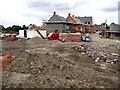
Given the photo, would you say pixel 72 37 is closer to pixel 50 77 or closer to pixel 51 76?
pixel 51 76

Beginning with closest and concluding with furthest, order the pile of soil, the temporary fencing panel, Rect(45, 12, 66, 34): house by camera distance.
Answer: the pile of soil < the temporary fencing panel < Rect(45, 12, 66, 34): house

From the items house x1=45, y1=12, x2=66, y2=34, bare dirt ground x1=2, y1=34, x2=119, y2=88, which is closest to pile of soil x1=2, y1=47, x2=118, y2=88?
bare dirt ground x1=2, y1=34, x2=119, y2=88

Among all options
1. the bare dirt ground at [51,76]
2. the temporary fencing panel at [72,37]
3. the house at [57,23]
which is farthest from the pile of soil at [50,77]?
the house at [57,23]

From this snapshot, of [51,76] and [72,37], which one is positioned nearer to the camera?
[51,76]

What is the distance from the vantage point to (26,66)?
1320 centimetres

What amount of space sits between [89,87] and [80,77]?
1.23 m

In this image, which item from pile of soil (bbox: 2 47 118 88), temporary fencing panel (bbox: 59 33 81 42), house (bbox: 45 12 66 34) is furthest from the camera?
house (bbox: 45 12 66 34)

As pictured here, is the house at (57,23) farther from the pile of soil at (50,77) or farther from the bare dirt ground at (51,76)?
the pile of soil at (50,77)

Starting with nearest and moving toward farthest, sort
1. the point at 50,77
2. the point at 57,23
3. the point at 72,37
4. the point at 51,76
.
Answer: the point at 50,77 → the point at 51,76 → the point at 72,37 → the point at 57,23

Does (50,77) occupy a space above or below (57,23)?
below

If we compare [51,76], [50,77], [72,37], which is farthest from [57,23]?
[50,77]

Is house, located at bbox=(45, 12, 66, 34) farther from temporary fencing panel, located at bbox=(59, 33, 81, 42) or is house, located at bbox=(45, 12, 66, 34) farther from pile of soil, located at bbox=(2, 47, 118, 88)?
pile of soil, located at bbox=(2, 47, 118, 88)

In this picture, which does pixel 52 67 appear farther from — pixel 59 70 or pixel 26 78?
pixel 26 78

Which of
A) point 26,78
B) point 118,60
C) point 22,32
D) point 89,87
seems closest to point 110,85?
point 89,87
